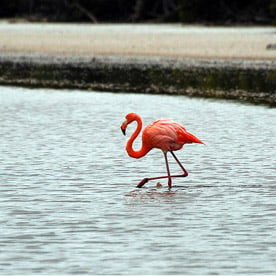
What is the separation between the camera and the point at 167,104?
22.9 metres

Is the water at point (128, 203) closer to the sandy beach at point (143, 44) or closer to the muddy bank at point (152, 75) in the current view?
the muddy bank at point (152, 75)

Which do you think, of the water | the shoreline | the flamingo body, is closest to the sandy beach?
the shoreline

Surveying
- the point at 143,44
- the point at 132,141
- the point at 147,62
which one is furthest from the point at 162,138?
the point at 143,44

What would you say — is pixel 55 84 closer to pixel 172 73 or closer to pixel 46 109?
pixel 172 73

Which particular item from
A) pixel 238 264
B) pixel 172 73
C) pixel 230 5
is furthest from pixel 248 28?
pixel 238 264

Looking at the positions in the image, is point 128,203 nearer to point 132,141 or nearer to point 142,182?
point 142,182

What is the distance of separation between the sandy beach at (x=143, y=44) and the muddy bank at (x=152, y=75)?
3.71 feet

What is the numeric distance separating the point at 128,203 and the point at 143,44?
108ft

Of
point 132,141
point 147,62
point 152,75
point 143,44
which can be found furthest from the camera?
point 143,44

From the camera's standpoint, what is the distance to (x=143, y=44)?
42.9 metres

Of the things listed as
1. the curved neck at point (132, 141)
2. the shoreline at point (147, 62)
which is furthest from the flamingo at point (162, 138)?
the shoreline at point (147, 62)

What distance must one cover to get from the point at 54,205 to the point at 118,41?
115ft

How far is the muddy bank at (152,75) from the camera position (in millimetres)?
26688

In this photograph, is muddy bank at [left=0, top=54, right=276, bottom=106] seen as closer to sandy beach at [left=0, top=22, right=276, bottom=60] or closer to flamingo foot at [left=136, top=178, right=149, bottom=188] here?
sandy beach at [left=0, top=22, right=276, bottom=60]
